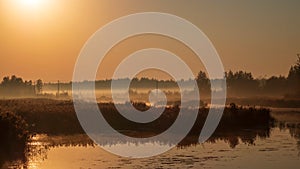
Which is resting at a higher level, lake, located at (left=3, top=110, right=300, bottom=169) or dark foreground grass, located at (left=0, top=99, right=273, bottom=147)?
dark foreground grass, located at (left=0, top=99, right=273, bottom=147)

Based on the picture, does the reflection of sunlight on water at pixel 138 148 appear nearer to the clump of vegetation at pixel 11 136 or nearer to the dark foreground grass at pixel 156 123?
the dark foreground grass at pixel 156 123

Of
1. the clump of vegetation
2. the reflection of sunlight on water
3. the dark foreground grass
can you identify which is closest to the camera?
the clump of vegetation

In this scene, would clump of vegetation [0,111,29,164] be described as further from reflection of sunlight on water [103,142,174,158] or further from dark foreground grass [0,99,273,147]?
dark foreground grass [0,99,273,147]

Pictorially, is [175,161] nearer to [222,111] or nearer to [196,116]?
[196,116]

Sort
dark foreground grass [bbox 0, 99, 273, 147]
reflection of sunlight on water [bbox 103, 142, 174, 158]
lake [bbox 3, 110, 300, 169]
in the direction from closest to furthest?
lake [bbox 3, 110, 300, 169], reflection of sunlight on water [bbox 103, 142, 174, 158], dark foreground grass [bbox 0, 99, 273, 147]

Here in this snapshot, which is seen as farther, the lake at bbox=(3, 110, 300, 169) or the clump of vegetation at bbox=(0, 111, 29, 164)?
the clump of vegetation at bbox=(0, 111, 29, 164)

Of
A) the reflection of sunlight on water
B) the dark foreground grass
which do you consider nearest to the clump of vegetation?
the reflection of sunlight on water

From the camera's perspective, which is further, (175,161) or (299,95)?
(299,95)

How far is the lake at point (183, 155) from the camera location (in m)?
22.9

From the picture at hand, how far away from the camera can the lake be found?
22.9 m

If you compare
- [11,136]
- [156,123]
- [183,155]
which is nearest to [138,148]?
[183,155]

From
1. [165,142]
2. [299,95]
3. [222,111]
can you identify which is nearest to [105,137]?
[165,142]

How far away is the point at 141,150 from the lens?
27.3 meters

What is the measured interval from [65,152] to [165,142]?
6098 millimetres
